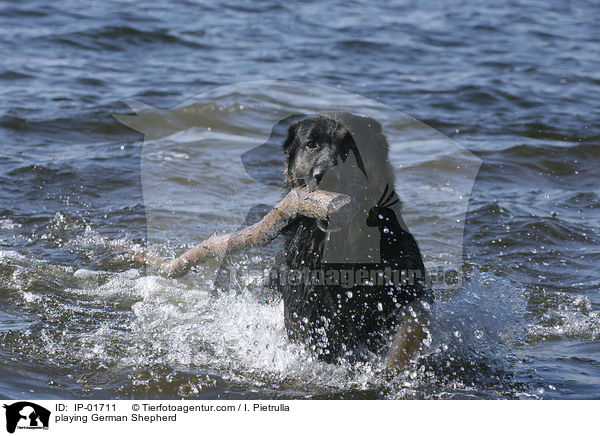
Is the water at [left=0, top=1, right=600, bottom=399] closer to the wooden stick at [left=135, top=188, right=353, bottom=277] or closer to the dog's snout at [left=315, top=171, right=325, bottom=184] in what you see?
the wooden stick at [left=135, top=188, right=353, bottom=277]

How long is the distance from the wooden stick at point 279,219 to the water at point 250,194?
0.52 m

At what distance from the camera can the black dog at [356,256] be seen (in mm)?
3906

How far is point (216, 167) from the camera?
794 cm

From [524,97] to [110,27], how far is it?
737 centimetres

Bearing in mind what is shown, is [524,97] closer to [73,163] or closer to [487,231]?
[487,231]

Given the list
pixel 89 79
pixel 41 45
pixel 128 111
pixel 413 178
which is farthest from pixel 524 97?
pixel 41 45
